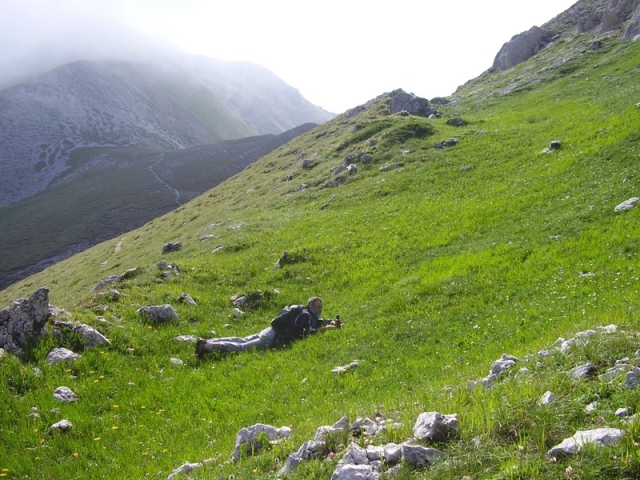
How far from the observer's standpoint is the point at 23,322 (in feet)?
45.3

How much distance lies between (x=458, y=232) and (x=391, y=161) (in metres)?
20.3

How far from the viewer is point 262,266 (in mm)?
25641

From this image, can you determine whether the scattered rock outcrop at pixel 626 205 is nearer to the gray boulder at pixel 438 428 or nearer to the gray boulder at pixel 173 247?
the gray boulder at pixel 438 428

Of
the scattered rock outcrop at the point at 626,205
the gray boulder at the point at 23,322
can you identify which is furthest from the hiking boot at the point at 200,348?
the scattered rock outcrop at the point at 626,205

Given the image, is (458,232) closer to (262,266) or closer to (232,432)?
(262,266)

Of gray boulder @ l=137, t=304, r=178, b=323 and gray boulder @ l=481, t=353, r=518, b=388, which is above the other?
gray boulder @ l=137, t=304, r=178, b=323

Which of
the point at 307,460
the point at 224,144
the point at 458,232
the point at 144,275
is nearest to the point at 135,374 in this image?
the point at 307,460

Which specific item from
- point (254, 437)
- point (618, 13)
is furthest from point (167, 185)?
point (254, 437)

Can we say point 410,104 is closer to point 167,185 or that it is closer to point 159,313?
point 159,313

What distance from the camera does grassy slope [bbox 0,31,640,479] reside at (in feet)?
22.3

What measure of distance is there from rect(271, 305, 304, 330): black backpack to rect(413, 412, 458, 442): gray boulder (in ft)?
36.3

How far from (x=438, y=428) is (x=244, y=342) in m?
11.3

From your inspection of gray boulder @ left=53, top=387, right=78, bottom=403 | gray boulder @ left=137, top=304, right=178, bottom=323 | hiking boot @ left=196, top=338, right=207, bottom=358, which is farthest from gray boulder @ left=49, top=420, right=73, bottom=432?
gray boulder @ left=137, top=304, right=178, bottom=323

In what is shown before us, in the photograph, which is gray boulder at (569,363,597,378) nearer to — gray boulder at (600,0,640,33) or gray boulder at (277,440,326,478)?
gray boulder at (277,440,326,478)
